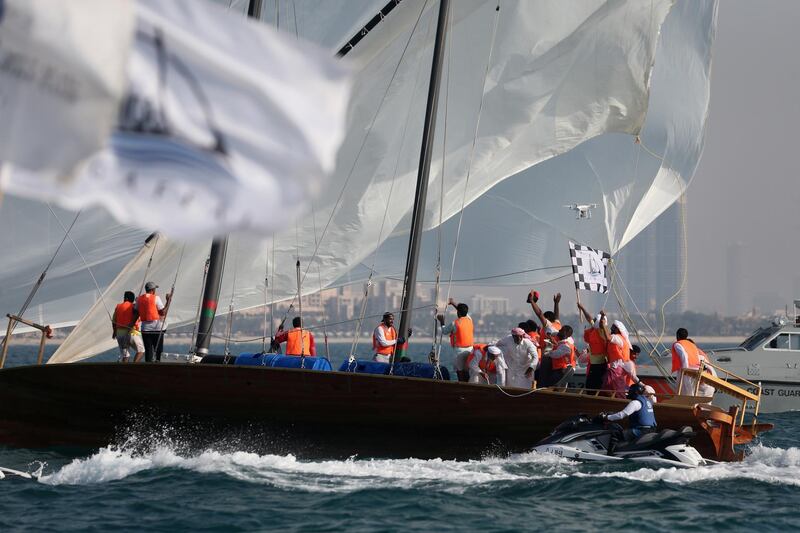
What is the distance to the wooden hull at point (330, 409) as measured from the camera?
47.2ft

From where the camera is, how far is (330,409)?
14500mm

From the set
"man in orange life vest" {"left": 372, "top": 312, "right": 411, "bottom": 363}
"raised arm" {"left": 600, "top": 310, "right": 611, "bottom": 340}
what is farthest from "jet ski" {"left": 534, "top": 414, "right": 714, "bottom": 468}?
"man in orange life vest" {"left": 372, "top": 312, "right": 411, "bottom": 363}

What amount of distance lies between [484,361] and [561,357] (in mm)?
1259

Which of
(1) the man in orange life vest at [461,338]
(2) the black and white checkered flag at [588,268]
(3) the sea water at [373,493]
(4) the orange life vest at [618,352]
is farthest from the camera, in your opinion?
(2) the black and white checkered flag at [588,268]

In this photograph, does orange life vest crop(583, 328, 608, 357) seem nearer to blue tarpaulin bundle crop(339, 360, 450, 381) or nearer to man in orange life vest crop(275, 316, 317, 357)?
blue tarpaulin bundle crop(339, 360, 450, 381)

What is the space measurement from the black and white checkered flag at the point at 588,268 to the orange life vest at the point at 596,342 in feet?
7.18

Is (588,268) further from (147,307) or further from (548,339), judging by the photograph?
(147,307)

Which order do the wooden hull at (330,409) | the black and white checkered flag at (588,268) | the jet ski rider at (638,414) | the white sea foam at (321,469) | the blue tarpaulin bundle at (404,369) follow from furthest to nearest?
the black and white checkered flag at (588,268), the blue tarpaulin bundle at (404,369), the wooden hull at (330,409), the jet ski rider at (638,414), the white sea foam at (321,469)

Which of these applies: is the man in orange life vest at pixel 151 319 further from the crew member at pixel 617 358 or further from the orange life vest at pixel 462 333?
the crew member at pixel 617 358

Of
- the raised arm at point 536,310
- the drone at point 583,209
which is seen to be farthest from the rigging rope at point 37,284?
the drone at point 583,209

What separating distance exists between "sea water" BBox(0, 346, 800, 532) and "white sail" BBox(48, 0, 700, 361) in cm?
573

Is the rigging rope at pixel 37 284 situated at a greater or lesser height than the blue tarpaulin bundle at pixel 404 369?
greater

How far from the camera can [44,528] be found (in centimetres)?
1085

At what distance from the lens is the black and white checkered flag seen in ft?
61.7
